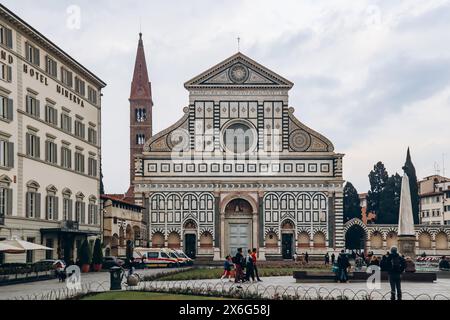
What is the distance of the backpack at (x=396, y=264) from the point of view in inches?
957

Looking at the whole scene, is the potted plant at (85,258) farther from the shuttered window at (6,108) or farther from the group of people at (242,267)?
the group of people at (242,267)

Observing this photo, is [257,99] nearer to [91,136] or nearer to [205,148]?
[205,148]

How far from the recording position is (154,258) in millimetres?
58500

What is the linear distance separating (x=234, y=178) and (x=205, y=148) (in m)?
3.82

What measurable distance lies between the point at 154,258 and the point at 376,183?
43.2m

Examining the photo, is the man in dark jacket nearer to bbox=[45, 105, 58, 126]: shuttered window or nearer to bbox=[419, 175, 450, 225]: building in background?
bbox=[45, 105, 58, 126]: shuttered window

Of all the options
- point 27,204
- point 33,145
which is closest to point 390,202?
point 33,145

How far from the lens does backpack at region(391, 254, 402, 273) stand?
24297 mm

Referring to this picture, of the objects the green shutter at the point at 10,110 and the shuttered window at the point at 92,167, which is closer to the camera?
the green shutter at the point at 10,110

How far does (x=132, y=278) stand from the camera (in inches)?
1193

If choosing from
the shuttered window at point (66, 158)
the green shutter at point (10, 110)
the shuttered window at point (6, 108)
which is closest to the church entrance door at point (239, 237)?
the shuttered window at point (66, 158)

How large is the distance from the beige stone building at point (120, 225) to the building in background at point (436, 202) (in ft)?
149

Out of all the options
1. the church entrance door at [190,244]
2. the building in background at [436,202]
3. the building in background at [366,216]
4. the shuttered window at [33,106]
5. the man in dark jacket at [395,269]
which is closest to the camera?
the man in dark jacket at [395,269]
